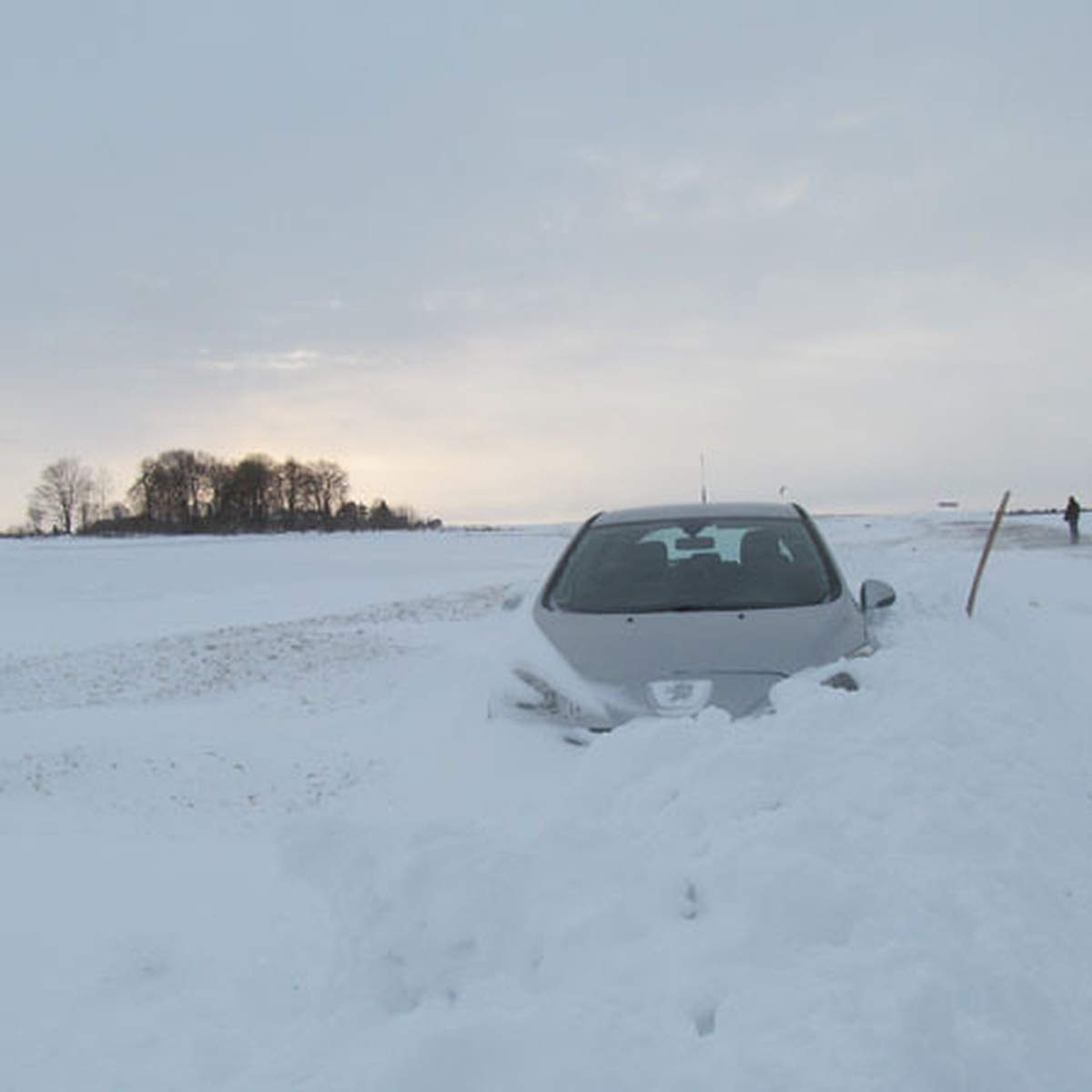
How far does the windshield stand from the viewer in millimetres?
5305

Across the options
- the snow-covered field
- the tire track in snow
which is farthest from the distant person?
the snow-covered field

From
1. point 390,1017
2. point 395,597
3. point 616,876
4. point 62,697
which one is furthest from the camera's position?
point 395,597

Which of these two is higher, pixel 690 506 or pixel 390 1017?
pixel 690 506

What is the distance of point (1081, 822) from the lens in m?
3.85

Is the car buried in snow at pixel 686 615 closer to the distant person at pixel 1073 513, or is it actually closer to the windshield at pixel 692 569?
the windshield at pixel 692 569

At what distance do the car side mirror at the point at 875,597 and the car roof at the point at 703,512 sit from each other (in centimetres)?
93

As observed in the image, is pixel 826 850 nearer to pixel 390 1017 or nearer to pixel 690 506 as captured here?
pixel 390 1017

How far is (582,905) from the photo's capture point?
9.12 feet

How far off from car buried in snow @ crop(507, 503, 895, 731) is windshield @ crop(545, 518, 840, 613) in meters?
0.01

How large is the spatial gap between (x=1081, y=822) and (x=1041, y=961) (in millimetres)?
1545

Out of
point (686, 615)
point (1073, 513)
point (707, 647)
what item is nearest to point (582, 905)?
point (707, 647)

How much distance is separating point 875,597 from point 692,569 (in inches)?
40.4

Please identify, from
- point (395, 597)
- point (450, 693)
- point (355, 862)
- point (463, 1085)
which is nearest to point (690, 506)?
point (450, 693)

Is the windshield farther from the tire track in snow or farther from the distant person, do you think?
the distant person
